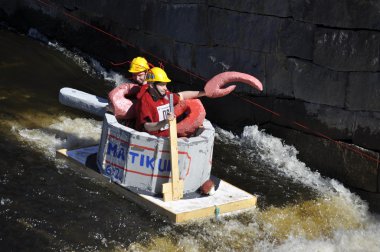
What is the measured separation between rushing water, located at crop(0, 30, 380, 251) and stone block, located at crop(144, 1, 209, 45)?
1.47m

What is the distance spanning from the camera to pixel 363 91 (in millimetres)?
7738

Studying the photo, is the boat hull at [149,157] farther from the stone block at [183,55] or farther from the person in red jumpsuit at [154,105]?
the stone block at [183,55]

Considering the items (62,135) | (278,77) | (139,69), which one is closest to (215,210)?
(139,69)

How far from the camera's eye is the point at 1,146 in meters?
7.93

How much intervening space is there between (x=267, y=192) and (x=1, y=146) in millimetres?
3168

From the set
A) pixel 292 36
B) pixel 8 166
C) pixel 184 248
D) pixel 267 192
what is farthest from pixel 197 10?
pixel 184 248

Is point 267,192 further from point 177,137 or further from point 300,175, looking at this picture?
point 177,137

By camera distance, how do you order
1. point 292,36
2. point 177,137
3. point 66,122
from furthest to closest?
point 66,122 → point 292,36 → point 177,137

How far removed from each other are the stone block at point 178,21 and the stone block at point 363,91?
2353 mm

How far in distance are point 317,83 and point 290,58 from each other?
508 millimetres

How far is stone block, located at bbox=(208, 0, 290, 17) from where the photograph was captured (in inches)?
328

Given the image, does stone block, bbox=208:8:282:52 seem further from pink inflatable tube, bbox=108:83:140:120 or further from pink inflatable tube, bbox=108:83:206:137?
pink inflatable tube, bbox=108:83:140:120

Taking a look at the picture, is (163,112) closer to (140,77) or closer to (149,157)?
(149,157)

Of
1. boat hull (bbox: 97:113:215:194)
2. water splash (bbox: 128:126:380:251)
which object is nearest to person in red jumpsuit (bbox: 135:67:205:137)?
boat hull (bbox: 97:113:215:194)
